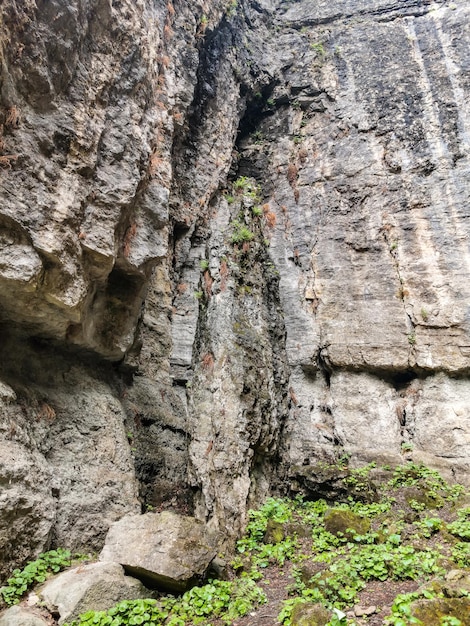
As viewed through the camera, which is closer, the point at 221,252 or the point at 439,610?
the point at 439,610

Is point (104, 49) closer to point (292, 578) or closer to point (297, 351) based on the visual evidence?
point (297, 351)

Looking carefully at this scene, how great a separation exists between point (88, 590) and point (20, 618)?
64cm

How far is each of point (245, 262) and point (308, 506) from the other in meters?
5.75

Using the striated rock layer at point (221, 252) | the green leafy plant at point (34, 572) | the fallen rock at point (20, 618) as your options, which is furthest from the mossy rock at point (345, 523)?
the fallen rock at point (20, 618)

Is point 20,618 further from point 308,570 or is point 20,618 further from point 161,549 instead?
point 308,570

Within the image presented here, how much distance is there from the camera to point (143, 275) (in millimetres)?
7098

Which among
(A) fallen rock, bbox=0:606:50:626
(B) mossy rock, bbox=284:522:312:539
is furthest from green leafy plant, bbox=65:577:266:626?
(B) mossy rock, bbox=284:522:312:539

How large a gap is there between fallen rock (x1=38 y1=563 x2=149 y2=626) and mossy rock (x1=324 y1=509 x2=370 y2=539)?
3.18 m

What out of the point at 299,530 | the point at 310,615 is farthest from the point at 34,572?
the point at 299,530

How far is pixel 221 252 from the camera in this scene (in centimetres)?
1003

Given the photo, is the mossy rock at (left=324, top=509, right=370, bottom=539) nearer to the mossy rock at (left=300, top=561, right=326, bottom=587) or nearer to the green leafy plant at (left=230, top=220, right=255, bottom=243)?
the mossy rock at (left=300, top=561, right=326, bottom=587)

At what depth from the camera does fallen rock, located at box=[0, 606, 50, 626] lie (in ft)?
12.6

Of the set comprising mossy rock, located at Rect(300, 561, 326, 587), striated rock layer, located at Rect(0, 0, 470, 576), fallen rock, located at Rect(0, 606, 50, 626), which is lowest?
fallen rock, located at Rect(0, 606, 50, 626)

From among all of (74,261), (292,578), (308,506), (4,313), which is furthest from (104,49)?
(308,506)
